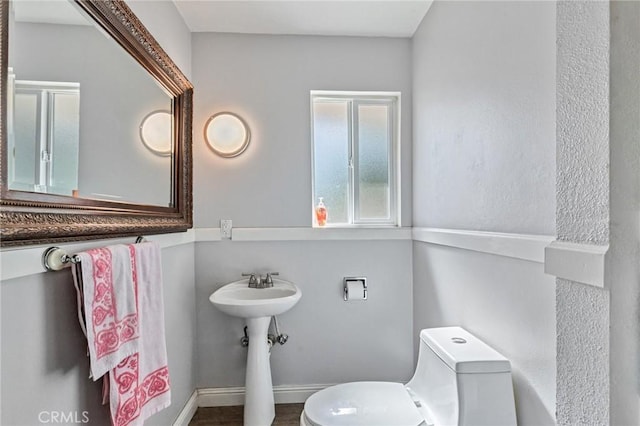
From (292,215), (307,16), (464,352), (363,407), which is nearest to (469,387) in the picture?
(464,352)

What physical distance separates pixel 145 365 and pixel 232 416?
44.4 inches

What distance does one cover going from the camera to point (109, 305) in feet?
3.20

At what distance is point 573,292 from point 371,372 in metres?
1.81

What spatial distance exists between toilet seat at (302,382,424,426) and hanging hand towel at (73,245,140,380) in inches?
A: 29.2

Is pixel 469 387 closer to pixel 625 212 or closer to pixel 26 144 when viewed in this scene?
pixel 625 212

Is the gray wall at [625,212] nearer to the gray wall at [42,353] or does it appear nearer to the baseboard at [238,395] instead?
the gray wall at [42,353]

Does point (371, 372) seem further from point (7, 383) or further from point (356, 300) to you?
point (7, 383)

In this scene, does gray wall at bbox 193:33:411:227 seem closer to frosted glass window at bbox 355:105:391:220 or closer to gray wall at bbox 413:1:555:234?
frosted glass window at bbox 355:105:391:220

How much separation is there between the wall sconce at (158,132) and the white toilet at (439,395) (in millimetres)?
1366

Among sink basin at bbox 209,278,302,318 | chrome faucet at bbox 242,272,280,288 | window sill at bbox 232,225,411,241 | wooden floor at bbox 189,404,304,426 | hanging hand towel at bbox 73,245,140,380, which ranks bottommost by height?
wooden floor at bbox 189,404,304,426

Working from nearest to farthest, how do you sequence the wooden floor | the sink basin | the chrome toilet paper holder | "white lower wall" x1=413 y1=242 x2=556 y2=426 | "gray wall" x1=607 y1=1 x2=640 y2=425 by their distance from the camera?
"gray wall" x1=607 y1=1 x2=640 y2=425, "white lower wall" x1=413 y1=242 x2=556 y2=426, the sink basin, the wooden floor, the chrome toilet paper holder

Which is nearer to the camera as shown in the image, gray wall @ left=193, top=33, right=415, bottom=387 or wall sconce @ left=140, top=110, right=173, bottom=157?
wall sconce @ left=140, top=110, right=173, bottom=157

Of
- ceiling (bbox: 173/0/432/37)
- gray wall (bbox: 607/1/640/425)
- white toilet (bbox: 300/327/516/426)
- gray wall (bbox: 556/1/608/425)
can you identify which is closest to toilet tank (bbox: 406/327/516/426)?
white toilet (bbox: 300/327/516/426)

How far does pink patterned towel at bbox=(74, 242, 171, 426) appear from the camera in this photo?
923 millimetres
